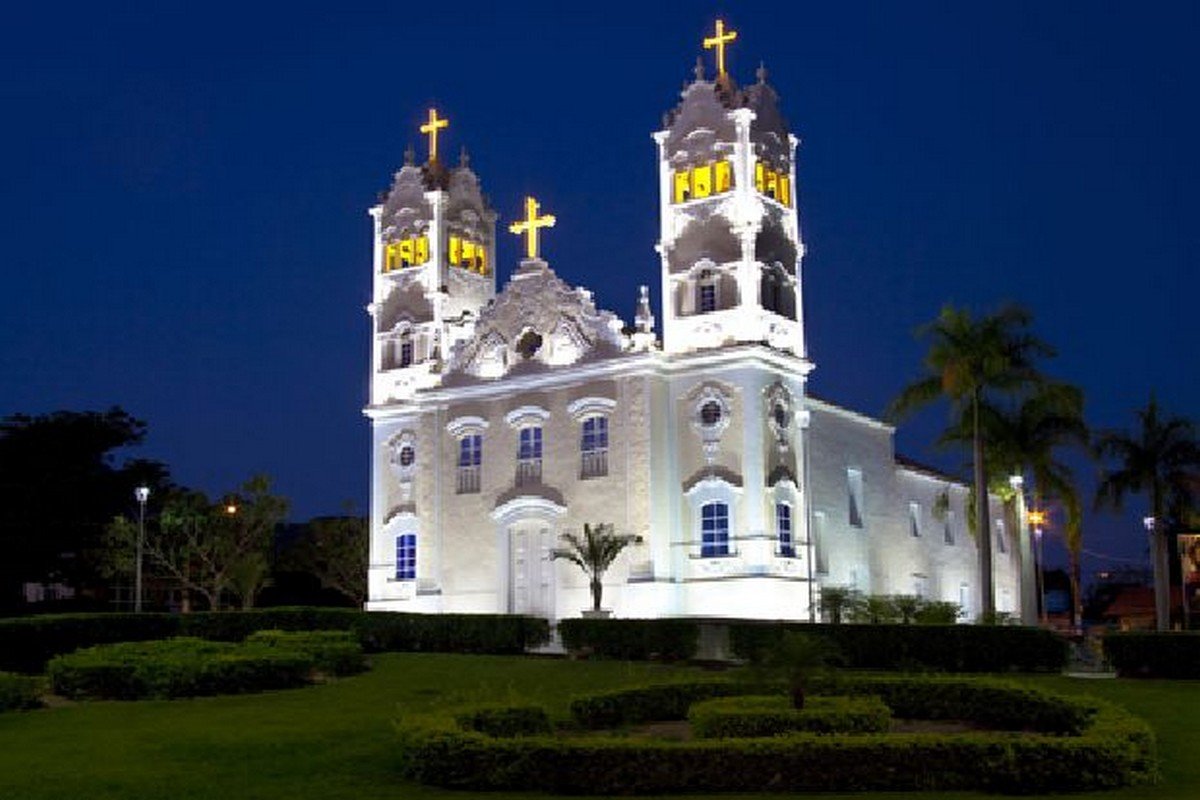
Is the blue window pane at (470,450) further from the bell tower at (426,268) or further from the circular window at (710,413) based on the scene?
the circular window at (710,413)

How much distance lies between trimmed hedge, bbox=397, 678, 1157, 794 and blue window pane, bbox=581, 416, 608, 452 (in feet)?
97.2

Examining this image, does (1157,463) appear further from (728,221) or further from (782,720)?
(782,720)

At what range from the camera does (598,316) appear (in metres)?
45.3

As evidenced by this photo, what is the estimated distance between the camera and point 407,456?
2004 inches

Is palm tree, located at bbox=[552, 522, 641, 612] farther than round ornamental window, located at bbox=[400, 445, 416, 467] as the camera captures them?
No

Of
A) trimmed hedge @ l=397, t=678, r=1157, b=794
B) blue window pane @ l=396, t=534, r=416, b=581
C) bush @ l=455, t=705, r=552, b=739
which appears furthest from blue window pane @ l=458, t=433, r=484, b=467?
trimmed hedge @ l=397, t=678, r=1157, b=794

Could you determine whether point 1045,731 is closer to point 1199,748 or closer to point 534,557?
point 1199,748

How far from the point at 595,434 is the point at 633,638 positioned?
12.1m

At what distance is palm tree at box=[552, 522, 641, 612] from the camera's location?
41.6m

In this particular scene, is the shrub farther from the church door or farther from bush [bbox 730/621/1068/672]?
the church door

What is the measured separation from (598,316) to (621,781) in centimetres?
3152

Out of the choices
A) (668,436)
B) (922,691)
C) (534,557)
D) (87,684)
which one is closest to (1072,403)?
(668,436)

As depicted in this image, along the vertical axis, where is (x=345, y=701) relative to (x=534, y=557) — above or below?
below

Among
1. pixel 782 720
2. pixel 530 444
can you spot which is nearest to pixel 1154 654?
pixel 782 720
